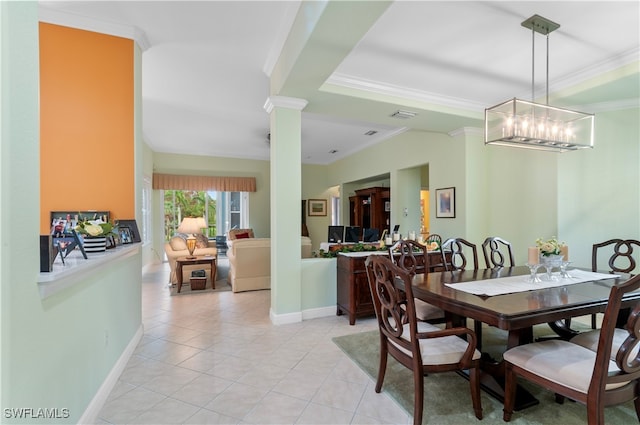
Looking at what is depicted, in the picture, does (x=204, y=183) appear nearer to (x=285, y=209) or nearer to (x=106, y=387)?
(x=285, y=209)

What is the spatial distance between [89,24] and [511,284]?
4053mm

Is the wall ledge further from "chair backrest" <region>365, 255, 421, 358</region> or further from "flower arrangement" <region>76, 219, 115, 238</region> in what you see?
"chair backrest" <region>365, 255, 421, 358</region>

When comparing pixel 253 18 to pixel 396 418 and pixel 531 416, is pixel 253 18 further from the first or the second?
pixel 531 416

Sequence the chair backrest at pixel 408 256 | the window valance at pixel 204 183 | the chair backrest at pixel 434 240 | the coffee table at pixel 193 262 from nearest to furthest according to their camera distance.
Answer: the chair backrest at pixel 408 256 → the chair backrest at pixel 434 240 → the coffee table at pixel 193 262 → the window valance at pixel 204 183

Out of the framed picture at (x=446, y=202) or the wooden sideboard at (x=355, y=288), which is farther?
the framed picture at (x=446, y=202)

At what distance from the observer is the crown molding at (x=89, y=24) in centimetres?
245

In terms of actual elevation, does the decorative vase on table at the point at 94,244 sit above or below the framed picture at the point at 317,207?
below

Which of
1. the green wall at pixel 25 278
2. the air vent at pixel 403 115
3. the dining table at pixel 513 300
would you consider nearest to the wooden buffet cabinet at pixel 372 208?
the air vent at pixel 403 115

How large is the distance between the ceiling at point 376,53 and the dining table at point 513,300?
188cm

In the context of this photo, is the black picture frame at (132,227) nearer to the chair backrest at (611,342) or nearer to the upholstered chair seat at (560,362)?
the upholstered chair seat at (560,362)

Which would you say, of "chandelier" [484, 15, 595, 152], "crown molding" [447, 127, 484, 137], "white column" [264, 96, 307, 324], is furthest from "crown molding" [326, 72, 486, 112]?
"chandelier" [484, 15, 595, 152]

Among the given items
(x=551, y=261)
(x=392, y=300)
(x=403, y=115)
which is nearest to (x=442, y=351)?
(x=392, y=300)

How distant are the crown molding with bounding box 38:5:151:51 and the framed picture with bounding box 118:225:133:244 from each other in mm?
1713

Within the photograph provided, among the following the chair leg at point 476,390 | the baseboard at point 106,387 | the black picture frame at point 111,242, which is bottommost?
the baseboard at point 106,387
